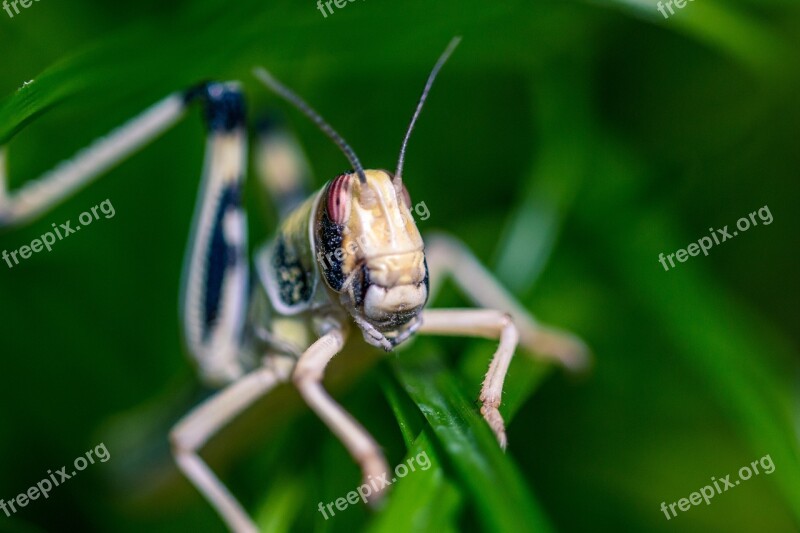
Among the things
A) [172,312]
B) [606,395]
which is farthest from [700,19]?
[172,312]

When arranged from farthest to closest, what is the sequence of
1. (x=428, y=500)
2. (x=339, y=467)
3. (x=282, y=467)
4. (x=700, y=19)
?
(x=700, y=19)
(x=339, y=467)
(x=282, y=467)
(x=428, y=500)

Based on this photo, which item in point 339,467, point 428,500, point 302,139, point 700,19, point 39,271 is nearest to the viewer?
point 428,500

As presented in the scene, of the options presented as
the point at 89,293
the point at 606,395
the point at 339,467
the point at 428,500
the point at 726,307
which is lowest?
the point at 606,395

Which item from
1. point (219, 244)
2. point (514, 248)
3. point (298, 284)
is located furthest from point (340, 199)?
point (514, 248)

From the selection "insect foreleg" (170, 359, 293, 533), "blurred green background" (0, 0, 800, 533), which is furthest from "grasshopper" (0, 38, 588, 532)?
"blurred green background" (0, 0, 800, 533)

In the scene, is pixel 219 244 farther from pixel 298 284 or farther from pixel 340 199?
pixel 340 199

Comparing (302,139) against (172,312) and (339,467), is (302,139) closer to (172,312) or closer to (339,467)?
(172,312)

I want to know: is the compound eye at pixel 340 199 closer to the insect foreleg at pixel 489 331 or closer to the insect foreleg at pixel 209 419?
the insect foreleg at pixel 489 331

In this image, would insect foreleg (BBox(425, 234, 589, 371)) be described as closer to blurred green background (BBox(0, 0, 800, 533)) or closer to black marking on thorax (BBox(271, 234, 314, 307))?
blurred green background (BBox(0, 0, 800, 533))
